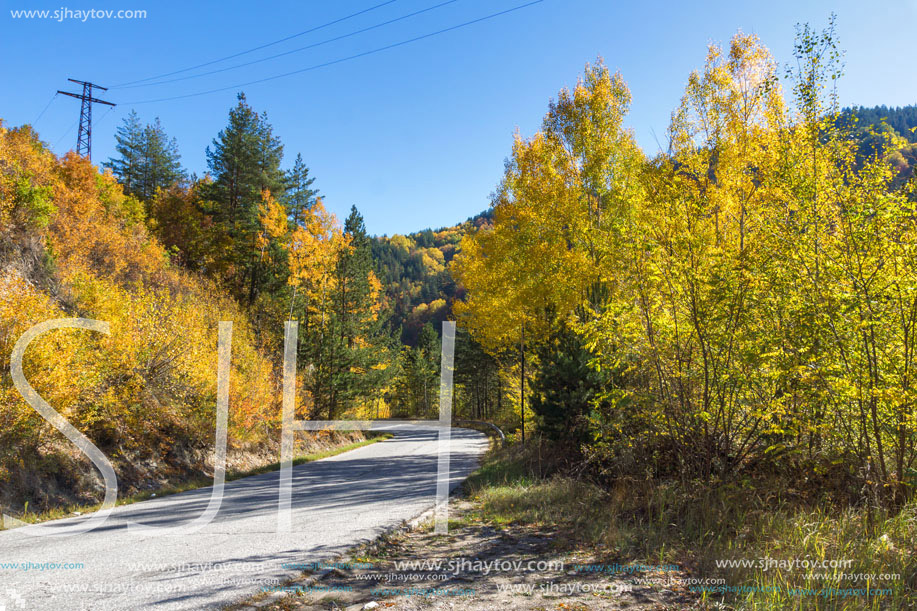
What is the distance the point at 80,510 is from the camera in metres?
8.83

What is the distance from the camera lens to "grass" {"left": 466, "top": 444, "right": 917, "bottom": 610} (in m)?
4.12

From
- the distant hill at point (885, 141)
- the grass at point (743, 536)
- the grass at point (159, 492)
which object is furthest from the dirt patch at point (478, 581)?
the grass at point (159, 492)

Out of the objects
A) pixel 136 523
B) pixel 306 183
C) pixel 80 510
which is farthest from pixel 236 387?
pixel 306 183

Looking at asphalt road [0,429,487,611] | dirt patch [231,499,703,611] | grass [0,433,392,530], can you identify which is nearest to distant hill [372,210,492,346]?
grass [0,433,392,530]

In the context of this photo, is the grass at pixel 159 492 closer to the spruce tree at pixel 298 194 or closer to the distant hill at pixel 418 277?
the spruce tree at pixel 298 194

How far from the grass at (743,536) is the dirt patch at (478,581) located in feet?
1.36

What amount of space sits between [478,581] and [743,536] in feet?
10.6

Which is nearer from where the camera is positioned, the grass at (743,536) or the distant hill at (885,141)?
the grass at (743,536)

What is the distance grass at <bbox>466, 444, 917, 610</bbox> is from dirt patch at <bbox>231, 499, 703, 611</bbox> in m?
0.41

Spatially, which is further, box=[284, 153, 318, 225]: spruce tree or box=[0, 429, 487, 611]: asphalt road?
box=[284, 153, 318, 225]: spruce tree

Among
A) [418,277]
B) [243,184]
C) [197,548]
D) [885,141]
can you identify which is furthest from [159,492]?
[418,277]

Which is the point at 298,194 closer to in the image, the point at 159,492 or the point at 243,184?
the point at 243,184

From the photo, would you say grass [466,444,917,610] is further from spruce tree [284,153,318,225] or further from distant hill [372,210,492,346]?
distant hill [372,210,492,346]

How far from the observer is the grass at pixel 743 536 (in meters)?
4.12
